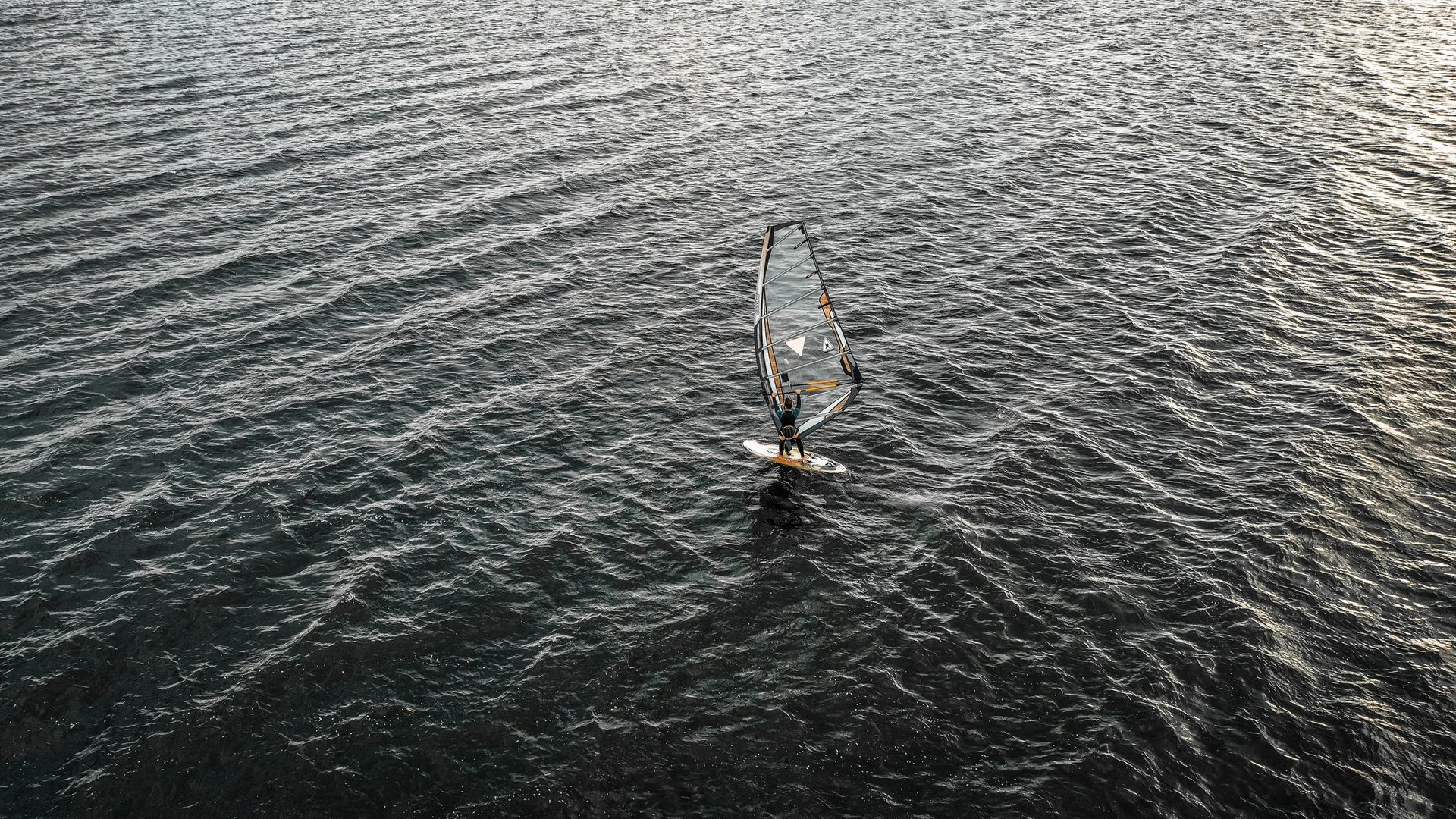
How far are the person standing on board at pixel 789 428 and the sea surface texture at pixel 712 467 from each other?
123 cm

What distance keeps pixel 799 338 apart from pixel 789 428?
480 centimetres

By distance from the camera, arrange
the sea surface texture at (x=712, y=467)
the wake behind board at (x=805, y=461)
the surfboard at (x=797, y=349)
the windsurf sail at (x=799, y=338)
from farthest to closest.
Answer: the windsurf sail at (x=799, y=338)
the surfboard at (x=797, y=349)
the wake behind board at (x=805, y=461)
the sea surface texture at (x=712, y=467)

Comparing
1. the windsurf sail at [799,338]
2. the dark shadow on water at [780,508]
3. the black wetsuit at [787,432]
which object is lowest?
the dark shadow on water at [780,508]

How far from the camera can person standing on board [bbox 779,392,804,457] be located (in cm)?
4616

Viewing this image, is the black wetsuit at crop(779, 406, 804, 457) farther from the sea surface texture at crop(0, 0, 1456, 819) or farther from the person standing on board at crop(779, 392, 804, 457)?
the sea surface texture at crop(0, 0, 1456, 819)

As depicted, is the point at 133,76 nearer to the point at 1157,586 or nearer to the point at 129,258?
the point at 129,258

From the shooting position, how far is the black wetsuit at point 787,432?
46156 mm

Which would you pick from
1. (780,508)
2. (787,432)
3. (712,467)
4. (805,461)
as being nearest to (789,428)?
(787,432)

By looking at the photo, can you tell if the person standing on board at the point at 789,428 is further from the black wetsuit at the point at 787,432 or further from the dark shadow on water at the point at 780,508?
the dark shadow on water at the point at 780,508

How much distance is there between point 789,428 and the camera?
46.2m

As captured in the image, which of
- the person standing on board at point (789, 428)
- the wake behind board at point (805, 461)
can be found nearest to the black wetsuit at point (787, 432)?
the person standing on board at point (789, 428)

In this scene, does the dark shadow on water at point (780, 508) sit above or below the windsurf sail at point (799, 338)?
below

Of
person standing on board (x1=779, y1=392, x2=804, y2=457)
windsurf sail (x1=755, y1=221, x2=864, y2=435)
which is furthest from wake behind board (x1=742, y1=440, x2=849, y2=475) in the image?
windsurf sail (x1=755, y1=221, x2=864, y2=435)

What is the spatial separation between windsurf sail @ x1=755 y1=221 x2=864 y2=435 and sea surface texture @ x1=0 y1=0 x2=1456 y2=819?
2.53m
